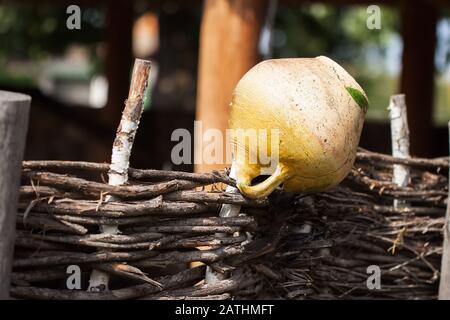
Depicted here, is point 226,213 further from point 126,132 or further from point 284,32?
point 284,32

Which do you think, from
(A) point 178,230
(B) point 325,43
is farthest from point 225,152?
(B) point 325,43

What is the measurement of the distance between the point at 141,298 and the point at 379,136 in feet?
17.5

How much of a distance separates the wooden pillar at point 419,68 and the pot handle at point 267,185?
13.6 feet

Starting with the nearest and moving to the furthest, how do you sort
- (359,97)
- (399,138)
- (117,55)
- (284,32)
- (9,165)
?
(9,165) < (359,97) < (399,138) < (117,55) < (284,32)

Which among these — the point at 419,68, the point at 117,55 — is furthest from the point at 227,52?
the point at 117,55

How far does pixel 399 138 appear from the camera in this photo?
8.75ft

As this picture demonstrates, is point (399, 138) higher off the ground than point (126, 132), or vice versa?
point (399, 138)

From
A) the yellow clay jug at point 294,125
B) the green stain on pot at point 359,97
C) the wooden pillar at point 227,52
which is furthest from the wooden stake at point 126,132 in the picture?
the wooden pillar at point 227,52

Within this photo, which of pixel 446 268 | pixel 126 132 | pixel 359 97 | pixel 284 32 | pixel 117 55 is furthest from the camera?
pixel 284 32

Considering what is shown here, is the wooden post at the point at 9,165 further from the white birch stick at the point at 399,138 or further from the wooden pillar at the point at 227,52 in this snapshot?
the wooden pillar at the point at 227,52

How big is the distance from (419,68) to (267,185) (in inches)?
171

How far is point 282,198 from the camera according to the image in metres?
2.31

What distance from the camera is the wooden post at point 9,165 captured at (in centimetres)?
170
